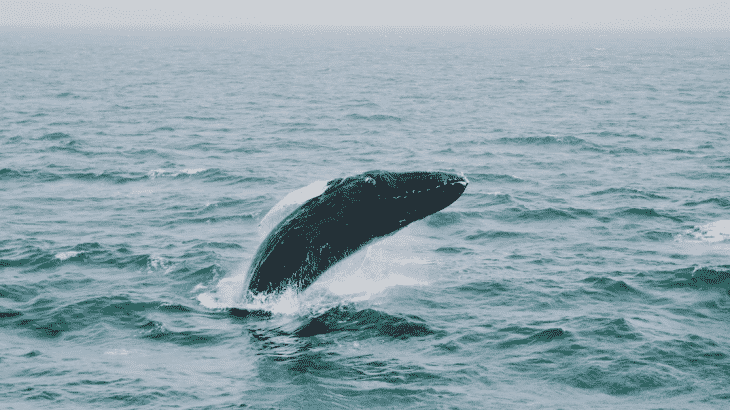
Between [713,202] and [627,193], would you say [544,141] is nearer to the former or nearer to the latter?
[627,193]

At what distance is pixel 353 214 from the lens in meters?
19.0

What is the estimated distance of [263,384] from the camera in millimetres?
18625

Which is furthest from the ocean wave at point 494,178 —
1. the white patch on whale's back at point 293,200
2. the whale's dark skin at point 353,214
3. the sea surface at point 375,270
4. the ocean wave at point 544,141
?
the white patch on whale's back at point 293,200

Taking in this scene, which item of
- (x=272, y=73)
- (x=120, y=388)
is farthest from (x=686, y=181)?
(x=272, y=73)

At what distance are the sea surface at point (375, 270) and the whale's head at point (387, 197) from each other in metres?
0.95

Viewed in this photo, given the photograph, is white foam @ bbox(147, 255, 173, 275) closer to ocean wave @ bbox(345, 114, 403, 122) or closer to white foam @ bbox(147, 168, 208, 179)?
white foam @ bbox(147, 168, 208, 179)

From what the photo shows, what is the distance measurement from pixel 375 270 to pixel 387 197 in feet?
24.9

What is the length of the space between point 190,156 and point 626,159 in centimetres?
2378

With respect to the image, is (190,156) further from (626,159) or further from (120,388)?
(120,388)

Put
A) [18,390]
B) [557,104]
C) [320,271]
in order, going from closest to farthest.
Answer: [18,390], [320,271], [557,104]

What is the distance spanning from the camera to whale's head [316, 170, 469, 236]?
1884 centimetres

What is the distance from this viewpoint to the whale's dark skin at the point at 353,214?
18.9 metres

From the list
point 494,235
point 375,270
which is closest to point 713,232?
point 494,235

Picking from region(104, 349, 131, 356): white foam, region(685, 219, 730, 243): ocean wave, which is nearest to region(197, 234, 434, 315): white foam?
region(104, 349, 131, 356): white foam
